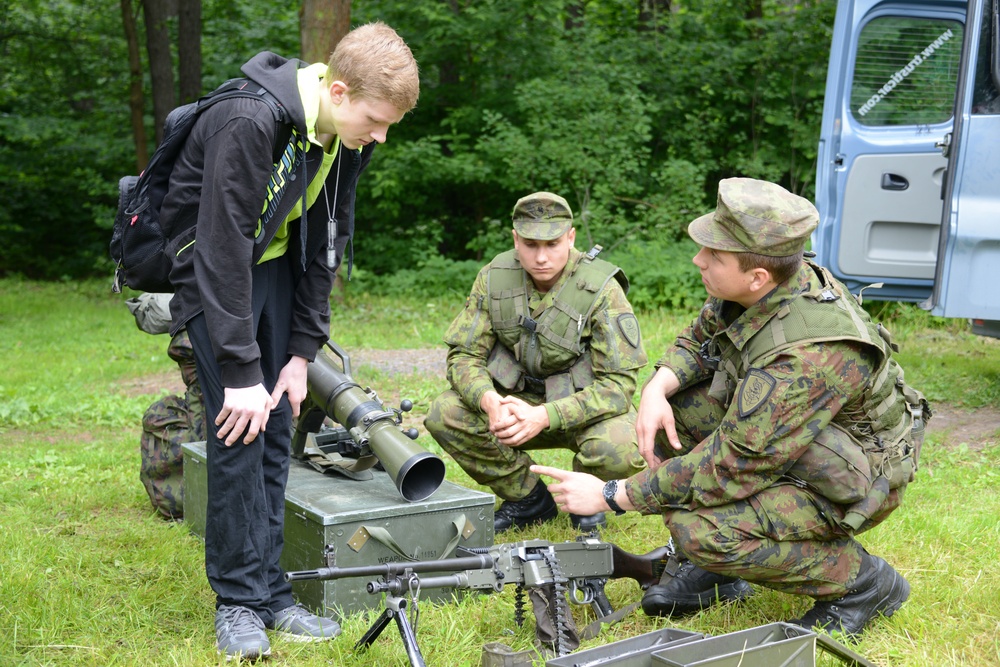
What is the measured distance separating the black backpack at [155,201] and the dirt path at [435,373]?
4127mm

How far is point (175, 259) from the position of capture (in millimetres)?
2680

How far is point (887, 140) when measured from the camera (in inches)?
254

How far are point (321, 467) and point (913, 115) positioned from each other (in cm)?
489

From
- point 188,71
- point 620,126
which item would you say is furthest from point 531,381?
point 188,71

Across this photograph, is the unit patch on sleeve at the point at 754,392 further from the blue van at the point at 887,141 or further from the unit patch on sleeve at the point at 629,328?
the blue van at the point at 887,141

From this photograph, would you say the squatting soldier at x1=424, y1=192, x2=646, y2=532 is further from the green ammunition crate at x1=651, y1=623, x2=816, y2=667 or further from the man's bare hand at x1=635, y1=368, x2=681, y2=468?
the green ammunition crate at x1=651, y1=623, x2=816, y2=667

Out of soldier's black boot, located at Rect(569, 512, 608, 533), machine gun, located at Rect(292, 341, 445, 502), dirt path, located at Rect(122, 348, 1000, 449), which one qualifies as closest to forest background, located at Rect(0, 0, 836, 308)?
dirt path, located at Rect(122, 348, 1000, 449)

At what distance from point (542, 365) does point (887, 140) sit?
364 cm

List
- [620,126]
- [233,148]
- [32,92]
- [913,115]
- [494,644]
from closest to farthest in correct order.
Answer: [233,148] → [494,644] → [913,115] → [620,126] → [32,92]

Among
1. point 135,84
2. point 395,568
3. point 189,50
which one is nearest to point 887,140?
point 395,568

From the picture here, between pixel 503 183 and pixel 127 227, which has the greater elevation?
pixel 127 227

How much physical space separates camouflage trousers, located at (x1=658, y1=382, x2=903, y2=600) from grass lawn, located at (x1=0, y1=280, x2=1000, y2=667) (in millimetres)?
232

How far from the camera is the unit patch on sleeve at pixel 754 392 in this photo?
273 cm

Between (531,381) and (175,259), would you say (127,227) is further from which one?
(531,381)
